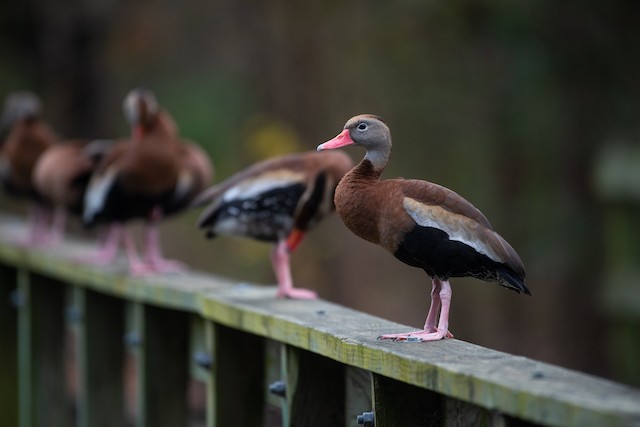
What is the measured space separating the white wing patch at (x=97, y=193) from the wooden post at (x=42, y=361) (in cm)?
51

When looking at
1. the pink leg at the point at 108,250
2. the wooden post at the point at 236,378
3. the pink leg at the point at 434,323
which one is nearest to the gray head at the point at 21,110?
the pink leg at the point at 108,250

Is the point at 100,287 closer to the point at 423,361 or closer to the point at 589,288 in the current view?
the point at 423,361

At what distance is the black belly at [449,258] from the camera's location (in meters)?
3.00

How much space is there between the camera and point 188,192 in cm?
582

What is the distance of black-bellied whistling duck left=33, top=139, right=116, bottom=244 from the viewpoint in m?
6.52

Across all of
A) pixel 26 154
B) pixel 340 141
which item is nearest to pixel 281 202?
pixel 340 141

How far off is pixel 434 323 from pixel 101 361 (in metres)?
2.50

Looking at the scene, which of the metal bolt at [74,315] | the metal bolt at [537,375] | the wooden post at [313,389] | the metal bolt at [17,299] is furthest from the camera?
the metal bolt at [17,299]

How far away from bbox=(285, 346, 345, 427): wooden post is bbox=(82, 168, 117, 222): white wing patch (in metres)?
2.43

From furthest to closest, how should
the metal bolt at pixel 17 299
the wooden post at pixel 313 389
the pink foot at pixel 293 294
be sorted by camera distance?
the metal bolt at pixel 17 299 → the pink foot at pixel 293 294 → the wooden post at pixel 313 389

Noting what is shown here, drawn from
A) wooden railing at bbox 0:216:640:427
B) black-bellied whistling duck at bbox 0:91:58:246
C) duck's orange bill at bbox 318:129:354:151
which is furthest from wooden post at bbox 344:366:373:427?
black-bellied whistling duck at bbox 0:91:58:246

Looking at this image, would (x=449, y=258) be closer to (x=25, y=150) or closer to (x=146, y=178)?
(x=146, y=178)

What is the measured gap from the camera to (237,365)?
4.04m

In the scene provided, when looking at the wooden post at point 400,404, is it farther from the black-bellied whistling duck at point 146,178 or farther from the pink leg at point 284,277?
the black-bellied whistling duck at point 146,178
